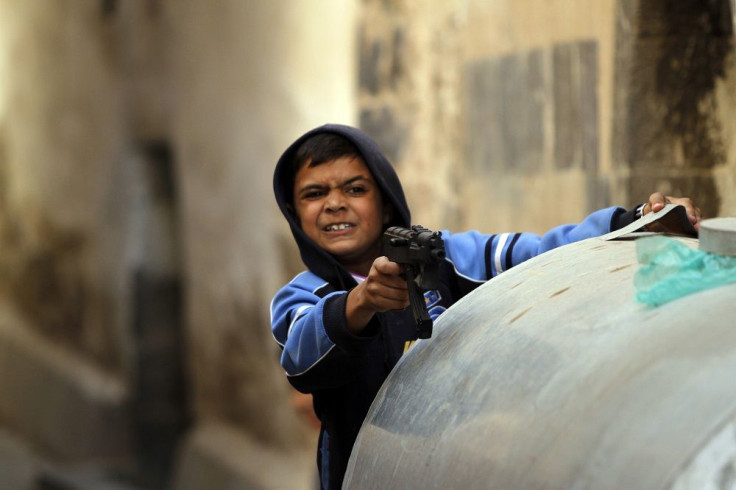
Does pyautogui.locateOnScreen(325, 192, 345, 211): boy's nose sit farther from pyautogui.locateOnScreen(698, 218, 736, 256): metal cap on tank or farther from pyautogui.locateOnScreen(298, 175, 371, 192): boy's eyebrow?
pyautogui.locateOnScreen(698, 218, 736, 256): metal cap on tank

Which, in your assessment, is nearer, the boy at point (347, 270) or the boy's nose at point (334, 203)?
the boy at point (347, 270)

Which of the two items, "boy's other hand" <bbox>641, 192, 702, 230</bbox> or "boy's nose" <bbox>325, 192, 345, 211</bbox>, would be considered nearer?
"boy's other hand" <bbox>641, 192, 702, 230</bbox>

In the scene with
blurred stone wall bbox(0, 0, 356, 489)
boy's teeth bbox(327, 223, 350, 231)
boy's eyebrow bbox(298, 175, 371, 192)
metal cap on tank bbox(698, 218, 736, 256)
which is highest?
metal cap on tank bbox(698, 218, 736, 256)

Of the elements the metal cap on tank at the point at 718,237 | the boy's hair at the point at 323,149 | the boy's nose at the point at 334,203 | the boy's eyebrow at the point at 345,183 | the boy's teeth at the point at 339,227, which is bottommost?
the boy's teeth at the point at 339,227

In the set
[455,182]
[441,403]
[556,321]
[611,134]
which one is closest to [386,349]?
[441,403]

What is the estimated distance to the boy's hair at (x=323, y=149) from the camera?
234 centimetres

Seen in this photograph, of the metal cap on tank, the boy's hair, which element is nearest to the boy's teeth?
the boy's hair

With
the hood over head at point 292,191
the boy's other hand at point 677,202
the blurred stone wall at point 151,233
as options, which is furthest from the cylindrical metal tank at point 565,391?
the blurred stone wall at point 151,233

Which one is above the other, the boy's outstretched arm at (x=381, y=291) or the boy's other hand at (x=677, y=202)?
the boy's other hand at (x=677, y=202)

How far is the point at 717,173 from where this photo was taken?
362 centimetres

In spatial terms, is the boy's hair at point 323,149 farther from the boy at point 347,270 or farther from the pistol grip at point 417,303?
the pistol grip at point 417,303

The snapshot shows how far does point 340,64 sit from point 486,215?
1.77m

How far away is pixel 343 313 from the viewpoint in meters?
1.85

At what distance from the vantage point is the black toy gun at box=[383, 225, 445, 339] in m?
1.70
